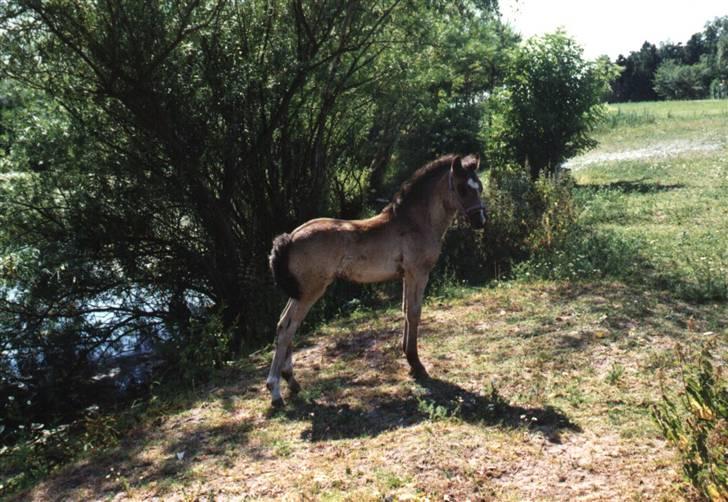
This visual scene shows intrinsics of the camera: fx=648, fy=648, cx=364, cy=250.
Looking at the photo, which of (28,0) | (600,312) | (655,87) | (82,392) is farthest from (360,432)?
(655,87)

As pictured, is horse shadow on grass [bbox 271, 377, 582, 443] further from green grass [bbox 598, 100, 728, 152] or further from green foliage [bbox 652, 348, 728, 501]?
green grass [bbox 598, 100, 728, 152]

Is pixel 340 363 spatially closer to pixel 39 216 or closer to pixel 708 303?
pixel 708 303

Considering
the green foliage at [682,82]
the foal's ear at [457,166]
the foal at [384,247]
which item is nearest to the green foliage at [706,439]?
the foal at [384,247]

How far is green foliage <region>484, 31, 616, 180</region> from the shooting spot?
18.5m

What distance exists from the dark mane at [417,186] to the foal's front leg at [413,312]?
0.76 meters

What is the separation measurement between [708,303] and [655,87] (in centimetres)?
8300

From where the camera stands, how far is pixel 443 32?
14047 mm

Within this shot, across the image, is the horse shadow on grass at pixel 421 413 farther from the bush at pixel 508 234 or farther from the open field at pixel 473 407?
the bush at pixel 508 234

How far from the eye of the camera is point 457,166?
659 cm

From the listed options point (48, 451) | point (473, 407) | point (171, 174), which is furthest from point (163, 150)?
point (473, 407)

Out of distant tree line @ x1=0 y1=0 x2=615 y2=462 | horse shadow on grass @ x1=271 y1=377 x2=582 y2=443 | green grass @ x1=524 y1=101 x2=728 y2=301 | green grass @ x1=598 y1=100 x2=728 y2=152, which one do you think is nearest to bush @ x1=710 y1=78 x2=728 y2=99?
green grass @ x1=598 y1=100 x2=728 y2=152

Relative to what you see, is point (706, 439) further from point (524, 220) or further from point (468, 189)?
point (524, 220)

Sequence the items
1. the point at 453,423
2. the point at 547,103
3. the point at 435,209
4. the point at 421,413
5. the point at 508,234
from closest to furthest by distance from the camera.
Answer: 1. the point at 453,423
2. the point at 421,413
3. the point at 435,209
4. the point at 508,234
5. the point at 547,103

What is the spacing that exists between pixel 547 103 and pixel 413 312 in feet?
44.3
